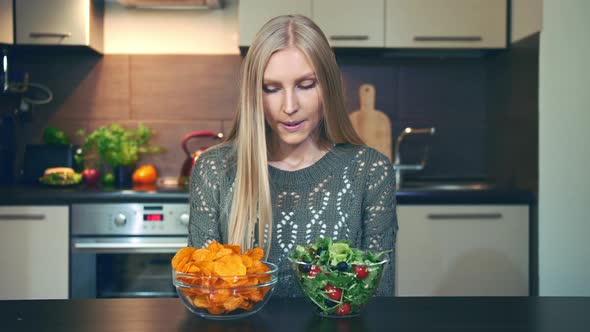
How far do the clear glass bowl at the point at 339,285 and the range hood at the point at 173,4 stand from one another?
2111mm

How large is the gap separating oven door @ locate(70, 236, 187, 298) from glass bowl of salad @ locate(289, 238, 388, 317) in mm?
1636

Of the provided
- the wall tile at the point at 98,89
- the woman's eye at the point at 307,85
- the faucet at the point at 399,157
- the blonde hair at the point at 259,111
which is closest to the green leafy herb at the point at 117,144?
the wall tile at the point at 98,89

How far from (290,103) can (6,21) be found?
6.18 ft

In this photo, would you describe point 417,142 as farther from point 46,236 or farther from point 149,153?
point 46,236

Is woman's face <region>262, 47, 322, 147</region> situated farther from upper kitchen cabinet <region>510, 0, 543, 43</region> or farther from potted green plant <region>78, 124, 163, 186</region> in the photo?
potted green plant <region>78, 124, 163, 186</region>

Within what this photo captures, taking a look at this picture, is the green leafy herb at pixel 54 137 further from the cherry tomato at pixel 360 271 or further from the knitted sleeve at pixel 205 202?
the cherry tomato at pixel 360 271

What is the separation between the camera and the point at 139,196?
8.39 feet

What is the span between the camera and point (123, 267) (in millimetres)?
2721

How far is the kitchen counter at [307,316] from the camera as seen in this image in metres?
0.97

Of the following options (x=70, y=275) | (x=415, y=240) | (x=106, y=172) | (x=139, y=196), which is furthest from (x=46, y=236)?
(x=415, y=240)

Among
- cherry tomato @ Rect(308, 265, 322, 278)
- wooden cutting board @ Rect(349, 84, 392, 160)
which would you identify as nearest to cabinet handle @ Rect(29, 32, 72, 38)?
wooden cutting board @ Rect(349, 84, 392, 160)

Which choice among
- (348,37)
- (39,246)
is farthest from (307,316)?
(348,37)

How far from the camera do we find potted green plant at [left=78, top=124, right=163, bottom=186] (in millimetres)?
2934

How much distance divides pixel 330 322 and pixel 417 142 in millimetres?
2256
